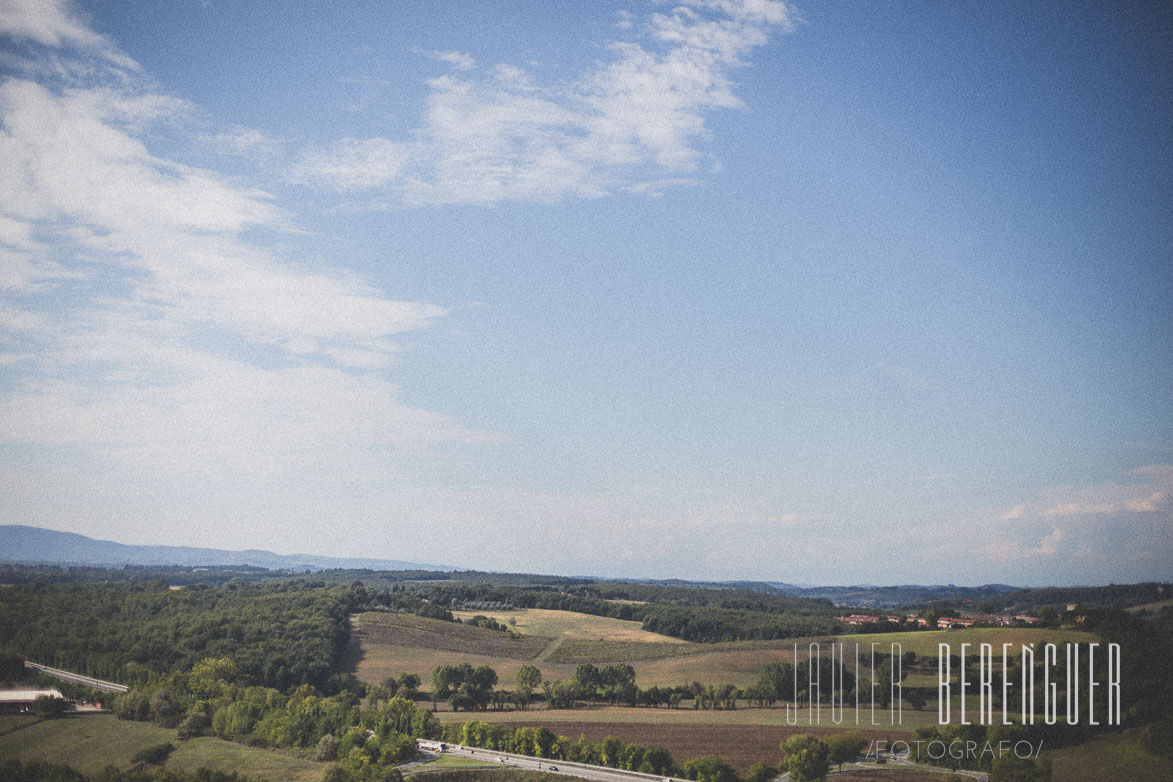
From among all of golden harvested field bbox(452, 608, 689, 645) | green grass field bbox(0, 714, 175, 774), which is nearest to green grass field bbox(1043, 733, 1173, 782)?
green grass field bbox(0, 714, 175, 774)

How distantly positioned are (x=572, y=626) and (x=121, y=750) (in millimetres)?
81457

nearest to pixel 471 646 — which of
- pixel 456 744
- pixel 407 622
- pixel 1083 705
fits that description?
pixel 407 622

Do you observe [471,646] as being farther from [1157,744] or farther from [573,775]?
[1157,744]

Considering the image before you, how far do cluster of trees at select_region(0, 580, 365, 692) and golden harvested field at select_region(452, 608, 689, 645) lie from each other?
3528 centimetres

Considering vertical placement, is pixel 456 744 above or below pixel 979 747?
below

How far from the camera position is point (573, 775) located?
5694 cm

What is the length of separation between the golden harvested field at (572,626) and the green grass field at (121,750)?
6602cm

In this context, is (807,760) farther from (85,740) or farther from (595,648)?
(595,648)

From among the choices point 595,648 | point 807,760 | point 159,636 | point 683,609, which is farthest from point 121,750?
point 683,609

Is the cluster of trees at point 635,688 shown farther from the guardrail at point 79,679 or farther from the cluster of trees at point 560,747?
the guardrail at point 79,679

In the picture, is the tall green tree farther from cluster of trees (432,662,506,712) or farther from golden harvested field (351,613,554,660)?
golden harvested field (351,613,554,660)

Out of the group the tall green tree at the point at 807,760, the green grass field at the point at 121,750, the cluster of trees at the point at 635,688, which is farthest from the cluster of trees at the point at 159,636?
the tall green tree at the point at 807,760

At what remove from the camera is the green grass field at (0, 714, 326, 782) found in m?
56.6

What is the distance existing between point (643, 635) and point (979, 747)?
7593 cm
